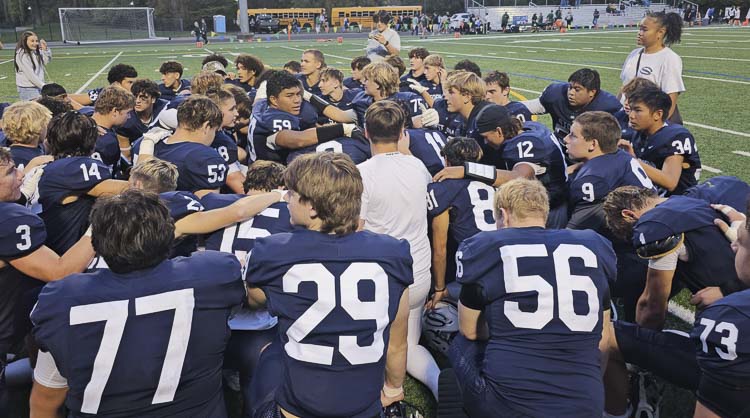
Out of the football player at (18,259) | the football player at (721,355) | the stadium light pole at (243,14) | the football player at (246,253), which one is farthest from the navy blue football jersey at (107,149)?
the stadium light pole at (243,14)

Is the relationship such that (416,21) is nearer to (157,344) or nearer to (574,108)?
(574,108)

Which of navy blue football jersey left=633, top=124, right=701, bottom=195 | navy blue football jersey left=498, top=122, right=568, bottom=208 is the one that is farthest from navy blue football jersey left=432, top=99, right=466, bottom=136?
navy blue football jersey left=633, top=124, right=701, bottom=195

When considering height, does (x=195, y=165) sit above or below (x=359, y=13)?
below

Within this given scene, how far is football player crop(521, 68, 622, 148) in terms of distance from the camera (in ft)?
20.4

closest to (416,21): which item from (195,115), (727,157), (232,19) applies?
(232,19)

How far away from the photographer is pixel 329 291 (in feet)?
7.97

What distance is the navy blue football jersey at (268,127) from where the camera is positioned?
5477 millimetres

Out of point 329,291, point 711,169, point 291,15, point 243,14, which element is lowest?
point 711,169

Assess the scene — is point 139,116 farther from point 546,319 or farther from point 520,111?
point 546,319

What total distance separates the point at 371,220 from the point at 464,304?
40.8 inches

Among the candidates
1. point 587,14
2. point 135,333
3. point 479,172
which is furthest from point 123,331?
point 587,14

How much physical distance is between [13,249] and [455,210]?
2781 mm

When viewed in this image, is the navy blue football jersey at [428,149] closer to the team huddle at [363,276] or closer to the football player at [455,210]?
the team huddle at [363,276]

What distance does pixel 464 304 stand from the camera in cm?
302
